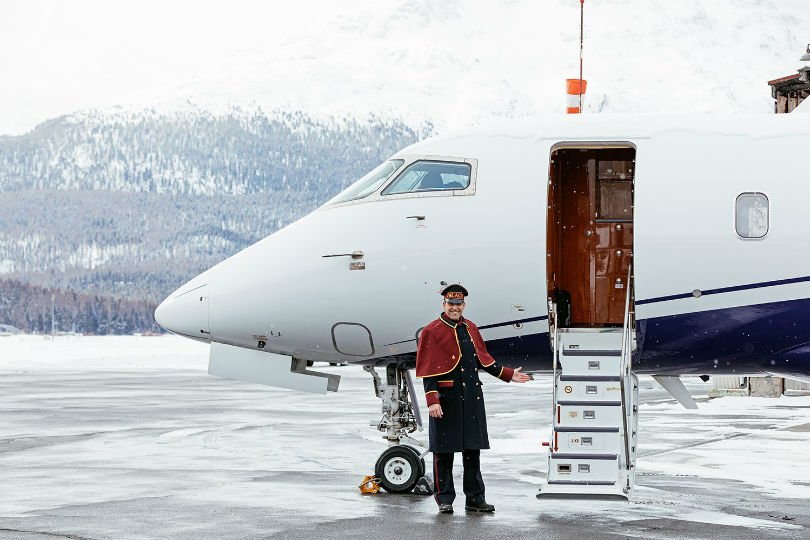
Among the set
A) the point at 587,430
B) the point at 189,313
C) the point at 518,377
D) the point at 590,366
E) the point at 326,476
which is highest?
the point at 189,313

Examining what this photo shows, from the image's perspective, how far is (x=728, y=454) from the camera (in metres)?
18.6

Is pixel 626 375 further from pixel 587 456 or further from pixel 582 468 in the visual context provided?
pixel 582 468

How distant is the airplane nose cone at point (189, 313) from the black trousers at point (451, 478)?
304cm

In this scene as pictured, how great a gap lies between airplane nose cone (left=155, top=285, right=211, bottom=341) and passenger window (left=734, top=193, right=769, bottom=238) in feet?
18.5

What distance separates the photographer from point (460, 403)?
491 inches

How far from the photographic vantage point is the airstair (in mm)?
12000

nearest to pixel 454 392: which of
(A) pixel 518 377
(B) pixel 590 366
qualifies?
(A) pixel 518 377

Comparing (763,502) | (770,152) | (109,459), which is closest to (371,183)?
(770,152)

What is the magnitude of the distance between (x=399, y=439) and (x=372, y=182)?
284 cm

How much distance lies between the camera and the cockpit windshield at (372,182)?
1359 centimetres

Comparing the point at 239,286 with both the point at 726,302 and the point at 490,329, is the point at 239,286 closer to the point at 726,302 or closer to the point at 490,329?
the point at 490,329

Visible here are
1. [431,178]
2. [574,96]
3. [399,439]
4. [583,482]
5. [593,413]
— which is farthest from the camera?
[574,96]

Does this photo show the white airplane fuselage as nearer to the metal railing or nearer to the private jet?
the private jet

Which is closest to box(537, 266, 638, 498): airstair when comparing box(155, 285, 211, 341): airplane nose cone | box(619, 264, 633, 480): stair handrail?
box(619, 264, 633, 480): stair handrail
